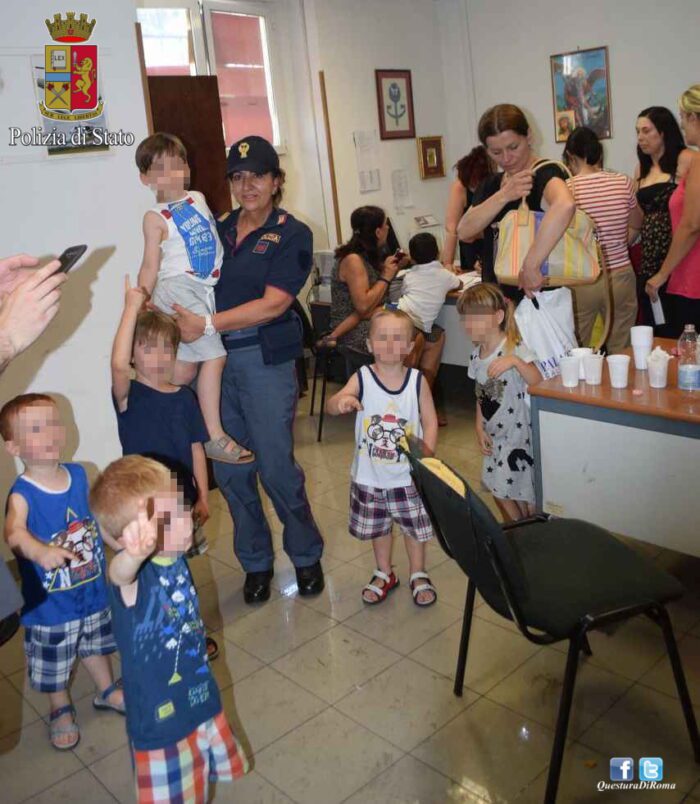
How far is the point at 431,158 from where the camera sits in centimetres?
715

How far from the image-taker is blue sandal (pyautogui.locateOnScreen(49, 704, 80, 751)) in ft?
7.67

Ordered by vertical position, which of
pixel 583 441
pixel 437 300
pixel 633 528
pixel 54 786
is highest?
pixel 437 300

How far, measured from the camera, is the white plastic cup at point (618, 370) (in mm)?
2553

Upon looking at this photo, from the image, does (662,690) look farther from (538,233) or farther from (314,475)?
(314,475)

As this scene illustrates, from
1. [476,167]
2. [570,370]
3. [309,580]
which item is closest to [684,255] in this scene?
[570,370]

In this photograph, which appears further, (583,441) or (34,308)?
(583,441)

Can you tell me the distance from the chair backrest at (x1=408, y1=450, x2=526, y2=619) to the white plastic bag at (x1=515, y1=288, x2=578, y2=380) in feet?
3.25

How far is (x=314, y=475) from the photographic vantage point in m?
4.29

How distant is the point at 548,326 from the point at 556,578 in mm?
1185

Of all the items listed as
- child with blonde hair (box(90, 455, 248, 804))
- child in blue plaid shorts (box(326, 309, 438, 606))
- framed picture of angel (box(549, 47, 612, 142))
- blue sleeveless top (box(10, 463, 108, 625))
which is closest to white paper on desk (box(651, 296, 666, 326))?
child in blue plaid shorts (box(326, 309, 438, 606))

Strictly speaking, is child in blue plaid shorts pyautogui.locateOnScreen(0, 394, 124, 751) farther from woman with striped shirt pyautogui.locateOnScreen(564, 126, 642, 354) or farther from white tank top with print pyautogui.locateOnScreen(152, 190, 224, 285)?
woman with striped shirt pyautogui.locateOnScreen(564, 126, 642, 354)

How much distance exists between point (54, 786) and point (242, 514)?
1.11 m

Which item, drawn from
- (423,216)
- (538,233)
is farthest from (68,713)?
(423,216)

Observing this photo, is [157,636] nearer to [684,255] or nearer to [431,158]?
[684,255]
